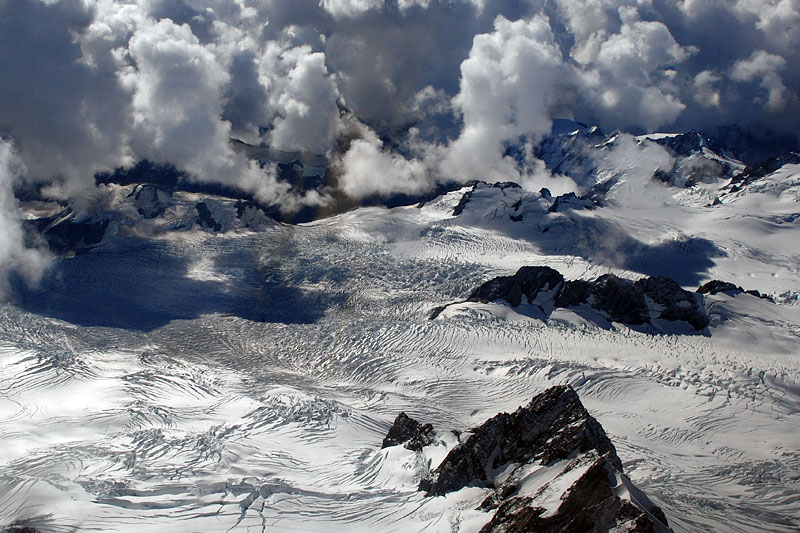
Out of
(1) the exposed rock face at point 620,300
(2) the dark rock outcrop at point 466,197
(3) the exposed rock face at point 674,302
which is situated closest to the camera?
(3) the exposed rock face at point 674,302

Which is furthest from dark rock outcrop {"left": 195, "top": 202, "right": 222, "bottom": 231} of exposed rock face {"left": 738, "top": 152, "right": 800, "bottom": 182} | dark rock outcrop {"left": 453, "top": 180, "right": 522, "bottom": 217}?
exposed rock face {"left": 738, "top": 152, "right": 800, "bottom": 182}

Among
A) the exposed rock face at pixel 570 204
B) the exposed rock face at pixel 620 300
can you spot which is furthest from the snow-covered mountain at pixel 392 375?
the exposed rock face at pixel 570 204

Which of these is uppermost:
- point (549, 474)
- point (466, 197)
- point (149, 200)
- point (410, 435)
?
point (466, 197)

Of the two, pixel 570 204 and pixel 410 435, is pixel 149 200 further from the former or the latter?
pixel 410 435

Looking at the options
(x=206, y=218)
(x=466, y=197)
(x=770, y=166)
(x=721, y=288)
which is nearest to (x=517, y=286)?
(x=721, y=288)

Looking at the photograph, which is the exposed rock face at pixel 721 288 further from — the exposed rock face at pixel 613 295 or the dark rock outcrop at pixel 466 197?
the dark rock outcrop at pixel 466 197

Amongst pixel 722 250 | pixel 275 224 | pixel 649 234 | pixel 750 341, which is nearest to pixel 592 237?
pixel 649 234
